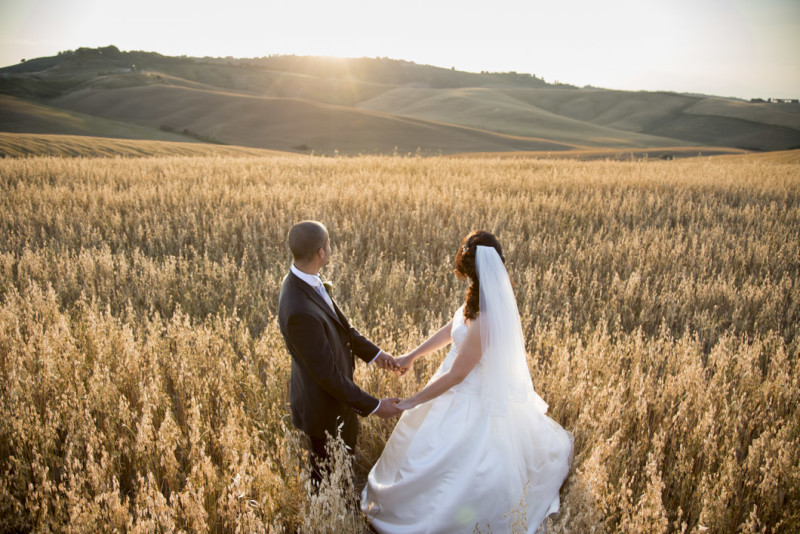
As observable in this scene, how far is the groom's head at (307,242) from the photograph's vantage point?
7.37 feet

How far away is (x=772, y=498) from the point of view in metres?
2.26

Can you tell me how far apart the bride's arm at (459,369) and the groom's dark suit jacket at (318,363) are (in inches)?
10.3

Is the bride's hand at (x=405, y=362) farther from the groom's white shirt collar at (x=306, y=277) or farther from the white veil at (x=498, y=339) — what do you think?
the groom's white shirt collar at (x=306, y=277)

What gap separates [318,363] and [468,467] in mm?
951

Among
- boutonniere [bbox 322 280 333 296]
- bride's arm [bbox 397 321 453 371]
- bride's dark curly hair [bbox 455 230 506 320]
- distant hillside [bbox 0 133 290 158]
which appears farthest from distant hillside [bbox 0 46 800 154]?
bride's dark curly hair [bbox 455 230 506 320]

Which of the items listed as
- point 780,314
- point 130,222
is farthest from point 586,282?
point 130,222

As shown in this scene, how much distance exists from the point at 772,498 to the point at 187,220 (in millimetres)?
8124

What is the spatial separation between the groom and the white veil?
58 centimetres

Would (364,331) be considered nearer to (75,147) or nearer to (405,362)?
(405,362)

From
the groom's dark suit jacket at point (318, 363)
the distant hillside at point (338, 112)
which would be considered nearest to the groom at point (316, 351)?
the groom's dark suit jacket at point (318, 363)

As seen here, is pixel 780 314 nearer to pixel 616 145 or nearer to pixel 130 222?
pixel 130 222

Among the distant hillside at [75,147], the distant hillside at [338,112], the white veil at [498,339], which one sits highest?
the distant hillside at [338,112]

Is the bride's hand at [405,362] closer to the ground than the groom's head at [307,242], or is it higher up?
closer to the ground

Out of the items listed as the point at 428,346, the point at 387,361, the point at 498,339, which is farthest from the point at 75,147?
the point at 498,339
